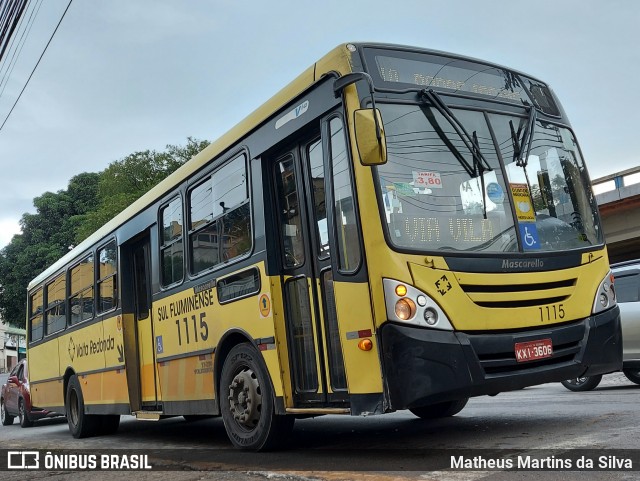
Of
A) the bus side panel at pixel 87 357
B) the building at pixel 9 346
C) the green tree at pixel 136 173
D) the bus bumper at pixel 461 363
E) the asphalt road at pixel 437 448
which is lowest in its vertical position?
the asphalt road at pixel 437 448

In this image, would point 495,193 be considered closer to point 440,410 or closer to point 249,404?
point 249,404

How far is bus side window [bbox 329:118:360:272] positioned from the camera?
218 inches

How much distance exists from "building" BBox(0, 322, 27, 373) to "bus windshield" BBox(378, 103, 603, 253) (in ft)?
293

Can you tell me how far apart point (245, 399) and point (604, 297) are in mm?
3337

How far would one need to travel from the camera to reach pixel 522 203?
5.88m

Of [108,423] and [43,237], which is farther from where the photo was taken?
[43,237]

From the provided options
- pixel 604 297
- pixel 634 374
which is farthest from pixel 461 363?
pixel 634 374

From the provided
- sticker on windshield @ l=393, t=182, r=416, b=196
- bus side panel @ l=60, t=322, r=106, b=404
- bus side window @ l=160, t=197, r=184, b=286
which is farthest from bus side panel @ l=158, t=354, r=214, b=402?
sticker on windshield @ l=393, t=182, r=416, b=196

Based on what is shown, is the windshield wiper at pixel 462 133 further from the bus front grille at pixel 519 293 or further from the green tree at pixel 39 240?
the green tree at pixel 39 240

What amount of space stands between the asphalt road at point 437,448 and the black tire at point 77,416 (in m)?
1.95

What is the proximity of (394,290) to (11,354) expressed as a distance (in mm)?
102456

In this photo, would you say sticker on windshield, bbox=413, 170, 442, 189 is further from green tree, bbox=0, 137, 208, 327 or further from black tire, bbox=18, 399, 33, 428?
green tree, bbox=0, 137, 208, 327

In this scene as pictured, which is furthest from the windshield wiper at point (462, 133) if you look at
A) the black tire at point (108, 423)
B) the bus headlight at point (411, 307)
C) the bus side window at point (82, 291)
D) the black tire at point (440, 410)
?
the black tire at point (108, 423)

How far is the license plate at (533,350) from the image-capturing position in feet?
17.7
